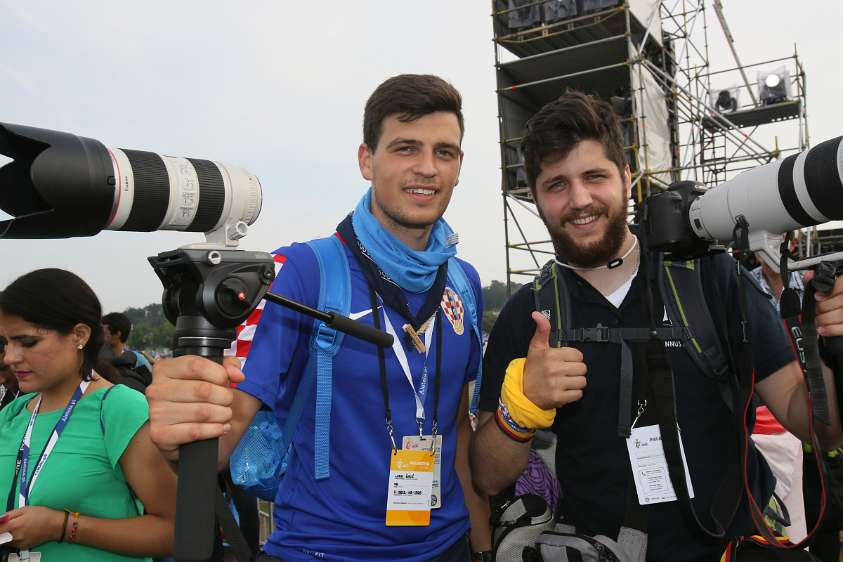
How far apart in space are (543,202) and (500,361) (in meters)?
0.58

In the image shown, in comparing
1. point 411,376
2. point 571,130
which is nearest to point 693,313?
point 571,130

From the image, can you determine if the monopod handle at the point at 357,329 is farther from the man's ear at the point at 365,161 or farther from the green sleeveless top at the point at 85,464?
the green sleeveless top at the point at 85,464

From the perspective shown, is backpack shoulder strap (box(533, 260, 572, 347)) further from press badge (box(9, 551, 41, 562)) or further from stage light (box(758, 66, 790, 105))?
stage light (box(758, 66, 790, 105))

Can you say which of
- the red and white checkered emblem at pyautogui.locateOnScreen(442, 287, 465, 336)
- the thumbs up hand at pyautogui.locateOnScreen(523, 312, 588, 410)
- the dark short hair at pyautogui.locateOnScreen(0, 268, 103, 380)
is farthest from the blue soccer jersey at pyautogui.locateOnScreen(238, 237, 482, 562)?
the dark short hair at pyautogui.locateOnScreen(0, 268, 103, 380)

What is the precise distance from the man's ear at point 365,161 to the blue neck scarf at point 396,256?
127 millimetres

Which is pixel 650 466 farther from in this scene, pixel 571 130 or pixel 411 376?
pixel 571 130

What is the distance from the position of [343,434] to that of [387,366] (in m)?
0.24

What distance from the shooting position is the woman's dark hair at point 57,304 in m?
2.42

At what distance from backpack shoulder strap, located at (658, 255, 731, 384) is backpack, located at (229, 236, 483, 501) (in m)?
1.03

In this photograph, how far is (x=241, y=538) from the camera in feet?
3.62

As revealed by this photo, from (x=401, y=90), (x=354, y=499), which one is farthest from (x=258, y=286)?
(x=401, y=90)

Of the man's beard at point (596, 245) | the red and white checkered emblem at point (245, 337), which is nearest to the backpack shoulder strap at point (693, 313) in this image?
the man's beard at point (596, 245)

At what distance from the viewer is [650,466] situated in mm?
1836

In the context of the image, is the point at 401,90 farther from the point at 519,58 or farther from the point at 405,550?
the point at 519,58
